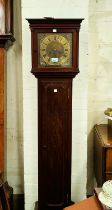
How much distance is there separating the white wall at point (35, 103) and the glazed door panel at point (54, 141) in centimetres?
23

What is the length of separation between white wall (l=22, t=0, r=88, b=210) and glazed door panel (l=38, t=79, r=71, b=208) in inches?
9.1

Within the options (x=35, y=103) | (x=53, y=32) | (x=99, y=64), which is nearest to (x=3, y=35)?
(x=53, y=32)

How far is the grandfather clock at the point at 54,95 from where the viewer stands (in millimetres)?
2330

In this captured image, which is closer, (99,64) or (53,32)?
(53,32)

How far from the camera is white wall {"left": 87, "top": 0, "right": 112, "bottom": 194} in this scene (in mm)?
2834

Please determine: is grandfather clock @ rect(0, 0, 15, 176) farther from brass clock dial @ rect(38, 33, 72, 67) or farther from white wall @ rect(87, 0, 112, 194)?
white wall @ rect(87, 0, 112, 194)

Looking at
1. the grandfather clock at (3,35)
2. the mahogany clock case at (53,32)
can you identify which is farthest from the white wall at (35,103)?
the mahogany clock case at (53,32)

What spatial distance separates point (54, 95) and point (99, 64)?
0.76 meters

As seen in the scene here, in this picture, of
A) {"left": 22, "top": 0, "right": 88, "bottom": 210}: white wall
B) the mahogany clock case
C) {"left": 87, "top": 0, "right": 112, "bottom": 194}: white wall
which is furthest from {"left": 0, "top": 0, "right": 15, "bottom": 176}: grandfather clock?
{"left": 87, "top": 0, "right": 112, "bottom": 194}: white wall

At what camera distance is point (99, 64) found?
291 centimetres

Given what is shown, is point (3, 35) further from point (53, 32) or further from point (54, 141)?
point (54, 141)

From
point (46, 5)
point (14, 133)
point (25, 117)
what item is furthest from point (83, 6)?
point (14, 133)

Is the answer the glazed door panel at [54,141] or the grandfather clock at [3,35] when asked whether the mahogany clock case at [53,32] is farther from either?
the grandfather clock at [3,35]

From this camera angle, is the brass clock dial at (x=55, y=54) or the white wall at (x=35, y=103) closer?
the brass clock dial at (x=55, y=54)
